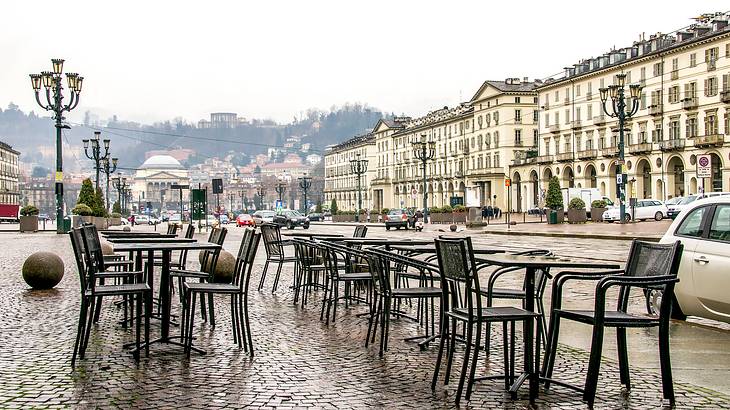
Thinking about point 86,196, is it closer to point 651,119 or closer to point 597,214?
point 597,214

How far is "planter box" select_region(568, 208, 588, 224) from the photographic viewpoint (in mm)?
55500

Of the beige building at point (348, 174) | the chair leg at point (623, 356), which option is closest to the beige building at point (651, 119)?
the beige building at point (348, 174)

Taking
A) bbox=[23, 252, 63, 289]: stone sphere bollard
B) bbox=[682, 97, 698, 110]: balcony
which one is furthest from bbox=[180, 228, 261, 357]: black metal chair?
bbox=[682, 97, 698, 110]: balcony

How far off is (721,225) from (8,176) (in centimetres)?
15724

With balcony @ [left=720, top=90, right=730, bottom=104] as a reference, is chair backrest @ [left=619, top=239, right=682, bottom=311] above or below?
below

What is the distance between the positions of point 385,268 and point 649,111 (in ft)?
264

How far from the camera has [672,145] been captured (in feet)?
256

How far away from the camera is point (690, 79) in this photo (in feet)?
253

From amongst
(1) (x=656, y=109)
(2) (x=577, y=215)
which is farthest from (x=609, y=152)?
(2) (x=577, y=215)

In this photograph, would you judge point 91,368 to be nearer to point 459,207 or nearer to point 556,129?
point 459,207

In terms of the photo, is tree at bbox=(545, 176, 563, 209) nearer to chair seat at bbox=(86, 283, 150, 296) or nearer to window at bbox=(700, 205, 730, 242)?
window at bbox=(700, 205, 730, 242)

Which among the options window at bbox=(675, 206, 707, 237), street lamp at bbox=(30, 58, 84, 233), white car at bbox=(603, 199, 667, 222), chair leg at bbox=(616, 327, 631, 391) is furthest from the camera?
white car at bbox=(603, 199, 667, 222)

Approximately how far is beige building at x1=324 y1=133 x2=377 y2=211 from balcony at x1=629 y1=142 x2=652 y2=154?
78872mm

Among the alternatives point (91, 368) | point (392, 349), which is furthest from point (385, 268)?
point (91, 368)
